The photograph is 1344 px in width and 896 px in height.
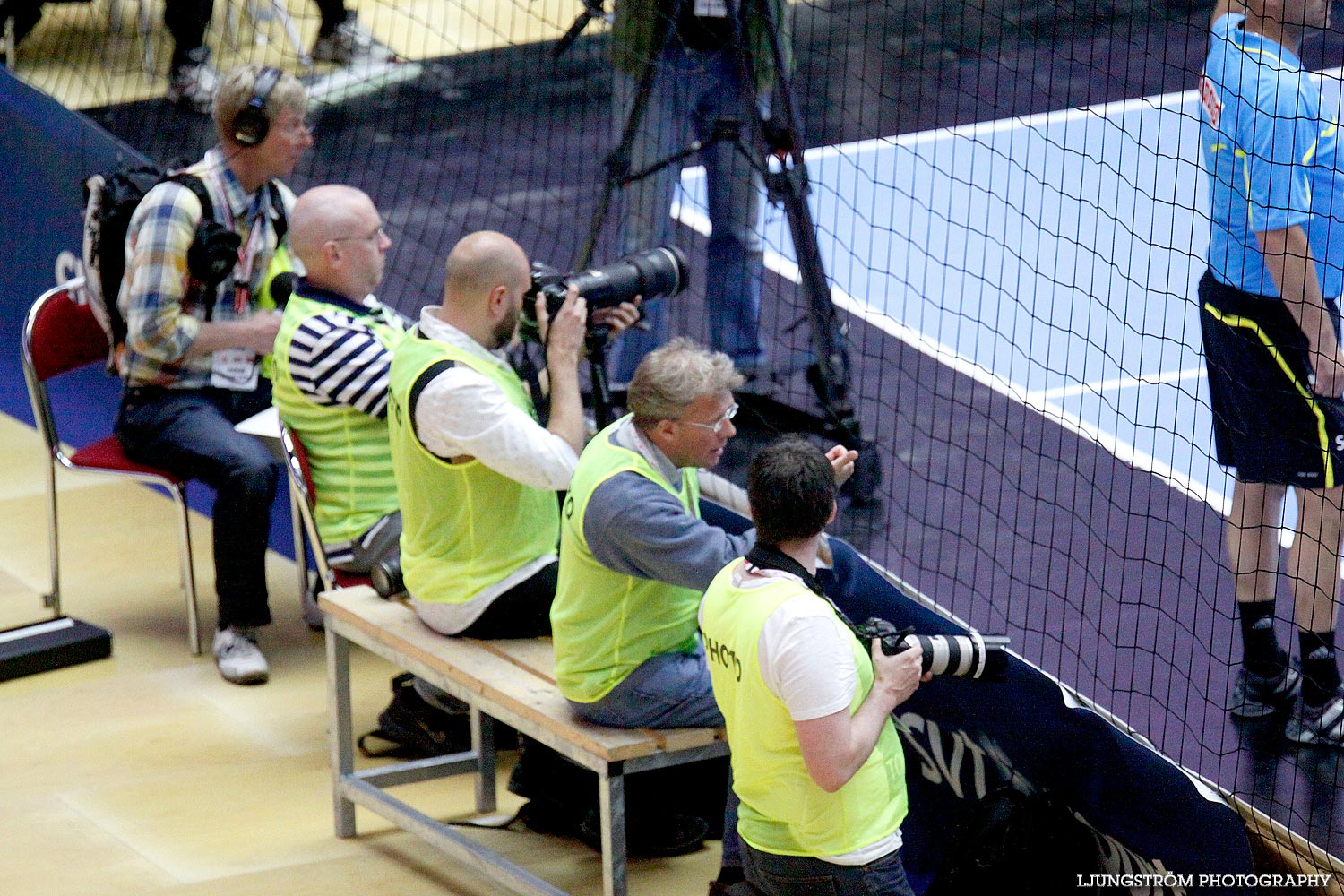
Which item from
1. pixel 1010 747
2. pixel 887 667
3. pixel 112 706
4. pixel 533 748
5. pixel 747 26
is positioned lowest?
pixel 112 706

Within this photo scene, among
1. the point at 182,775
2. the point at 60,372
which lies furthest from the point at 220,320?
the point at 182,775

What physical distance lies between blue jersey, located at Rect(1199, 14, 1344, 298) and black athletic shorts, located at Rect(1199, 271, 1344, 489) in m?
0.06

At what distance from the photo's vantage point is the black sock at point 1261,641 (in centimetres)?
381

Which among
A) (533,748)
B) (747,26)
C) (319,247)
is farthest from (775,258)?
(533,748)

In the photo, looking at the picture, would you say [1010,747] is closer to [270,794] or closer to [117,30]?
[270,794]

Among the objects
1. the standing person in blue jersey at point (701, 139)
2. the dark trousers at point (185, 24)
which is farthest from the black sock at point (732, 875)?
the dark trousers at point (185, 24)

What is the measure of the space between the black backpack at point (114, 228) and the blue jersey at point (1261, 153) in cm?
255

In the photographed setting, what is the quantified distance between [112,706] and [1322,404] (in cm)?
306

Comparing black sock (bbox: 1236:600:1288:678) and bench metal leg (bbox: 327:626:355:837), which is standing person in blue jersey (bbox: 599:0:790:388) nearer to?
bench metal leg (bbox: 327:626:355:837)

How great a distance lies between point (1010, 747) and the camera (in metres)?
3.47

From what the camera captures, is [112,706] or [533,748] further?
[112,706]

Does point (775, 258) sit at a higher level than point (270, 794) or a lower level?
higher

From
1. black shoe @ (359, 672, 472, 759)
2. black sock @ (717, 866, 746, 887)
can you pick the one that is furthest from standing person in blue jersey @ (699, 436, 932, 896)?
black shoe @ (359, 672, 472, 759)

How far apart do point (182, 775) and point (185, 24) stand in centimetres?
420
